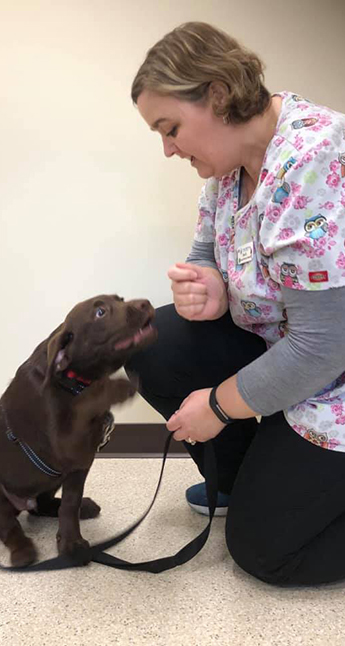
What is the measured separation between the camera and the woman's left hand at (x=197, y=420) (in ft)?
2.95

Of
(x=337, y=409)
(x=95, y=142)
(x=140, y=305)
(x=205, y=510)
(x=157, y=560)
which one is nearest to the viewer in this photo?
(x=337, y=409)

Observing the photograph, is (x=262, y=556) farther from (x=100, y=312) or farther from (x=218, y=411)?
(x=100, y=312)

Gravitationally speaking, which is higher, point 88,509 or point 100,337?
point 100,337

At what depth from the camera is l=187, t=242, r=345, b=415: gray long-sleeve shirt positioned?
2.48ft

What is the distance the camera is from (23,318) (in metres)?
1.60

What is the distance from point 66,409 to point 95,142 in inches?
34.3

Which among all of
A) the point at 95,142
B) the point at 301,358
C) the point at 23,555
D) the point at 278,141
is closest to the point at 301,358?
the point at 301,358

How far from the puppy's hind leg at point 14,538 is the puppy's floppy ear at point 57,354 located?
31cm

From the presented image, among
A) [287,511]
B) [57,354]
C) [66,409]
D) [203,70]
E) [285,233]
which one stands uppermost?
[203,70]

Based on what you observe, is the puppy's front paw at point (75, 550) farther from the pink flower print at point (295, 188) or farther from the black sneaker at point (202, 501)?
the pink flower print at point (295, 188)

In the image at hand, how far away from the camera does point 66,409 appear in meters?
1.00

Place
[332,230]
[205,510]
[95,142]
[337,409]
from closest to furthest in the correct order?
1. [332,230]
2. [337,409]
3. [205,510]
4. [95,142]

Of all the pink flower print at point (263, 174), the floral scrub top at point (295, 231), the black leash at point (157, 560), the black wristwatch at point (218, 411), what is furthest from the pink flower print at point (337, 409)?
the pink flower print at point (263, 174)

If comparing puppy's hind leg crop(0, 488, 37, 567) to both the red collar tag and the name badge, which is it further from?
the name badge
